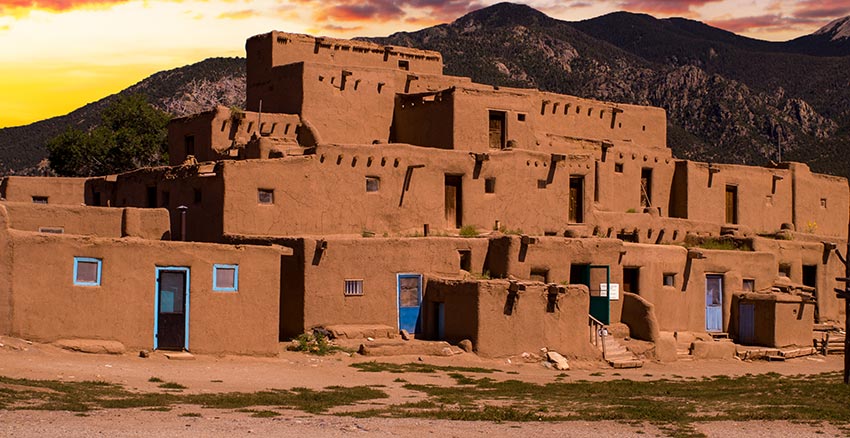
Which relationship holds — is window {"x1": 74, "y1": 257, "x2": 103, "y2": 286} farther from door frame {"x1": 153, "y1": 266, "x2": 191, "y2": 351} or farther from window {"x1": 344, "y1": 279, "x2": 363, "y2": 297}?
window {"x1": 344, "y1": 279, "x2": 363, "y2": 297}

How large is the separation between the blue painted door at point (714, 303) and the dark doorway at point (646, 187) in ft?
19.7

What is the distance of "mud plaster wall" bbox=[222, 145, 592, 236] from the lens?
3122 cm

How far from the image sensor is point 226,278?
25.7 meters

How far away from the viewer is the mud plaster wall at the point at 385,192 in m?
31.2

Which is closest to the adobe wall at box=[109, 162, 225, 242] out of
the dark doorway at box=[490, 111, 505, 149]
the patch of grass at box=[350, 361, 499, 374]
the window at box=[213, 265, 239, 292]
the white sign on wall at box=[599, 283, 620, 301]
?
the window at box=[213, 265, 239, 292]

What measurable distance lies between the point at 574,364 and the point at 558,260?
11.7 ft

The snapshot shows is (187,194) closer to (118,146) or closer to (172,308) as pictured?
(172,308)

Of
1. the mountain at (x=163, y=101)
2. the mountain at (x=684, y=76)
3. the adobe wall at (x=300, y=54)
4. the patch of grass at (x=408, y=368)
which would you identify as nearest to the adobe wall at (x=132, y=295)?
the patch of grass at (x=408, y=368)

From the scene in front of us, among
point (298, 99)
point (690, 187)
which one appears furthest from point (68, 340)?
point (690, 187)

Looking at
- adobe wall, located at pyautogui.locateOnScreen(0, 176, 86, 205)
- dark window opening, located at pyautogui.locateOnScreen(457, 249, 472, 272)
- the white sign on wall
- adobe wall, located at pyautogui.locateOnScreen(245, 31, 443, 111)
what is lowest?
the white sign on wall

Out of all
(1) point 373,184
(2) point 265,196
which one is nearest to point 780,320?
(1) point 373,184

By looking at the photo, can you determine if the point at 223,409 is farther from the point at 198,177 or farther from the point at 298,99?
the point at 298,99

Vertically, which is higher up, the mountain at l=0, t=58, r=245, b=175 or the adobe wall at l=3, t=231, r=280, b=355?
the mountain at l=0, t=58, r=245, b=175

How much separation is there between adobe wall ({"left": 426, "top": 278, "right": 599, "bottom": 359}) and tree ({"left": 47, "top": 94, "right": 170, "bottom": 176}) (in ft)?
91.8
